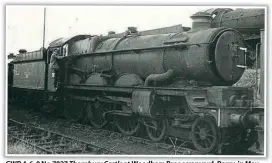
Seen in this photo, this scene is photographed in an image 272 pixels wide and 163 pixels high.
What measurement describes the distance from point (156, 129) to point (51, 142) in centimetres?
279

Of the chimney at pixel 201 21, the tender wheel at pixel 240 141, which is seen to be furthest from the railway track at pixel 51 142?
the chimney at pixel 201 21

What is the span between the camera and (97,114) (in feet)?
36.6

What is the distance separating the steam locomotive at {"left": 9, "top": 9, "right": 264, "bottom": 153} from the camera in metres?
7.47

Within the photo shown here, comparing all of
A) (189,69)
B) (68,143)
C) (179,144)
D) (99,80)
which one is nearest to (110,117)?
(99,80)

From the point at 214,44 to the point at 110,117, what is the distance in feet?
14.1

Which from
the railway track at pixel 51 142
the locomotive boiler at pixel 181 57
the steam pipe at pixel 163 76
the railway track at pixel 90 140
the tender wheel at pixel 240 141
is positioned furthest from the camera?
the steam pipe at pixel 163 76

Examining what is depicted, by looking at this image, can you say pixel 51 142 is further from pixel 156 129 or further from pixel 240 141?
pixel 240 141

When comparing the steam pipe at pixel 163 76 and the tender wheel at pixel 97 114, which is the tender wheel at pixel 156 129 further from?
the tender wheel at pixel 97 114

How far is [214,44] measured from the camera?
7.79 meters

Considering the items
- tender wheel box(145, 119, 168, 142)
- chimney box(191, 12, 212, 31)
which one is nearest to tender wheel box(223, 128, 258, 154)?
tender wheel box(145, 119, 168, 142)

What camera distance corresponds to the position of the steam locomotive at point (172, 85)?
747 centimetres

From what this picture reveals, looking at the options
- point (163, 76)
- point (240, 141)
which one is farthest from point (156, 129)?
point (240, 141)

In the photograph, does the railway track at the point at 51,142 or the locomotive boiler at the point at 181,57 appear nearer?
the locomotive boiler at the point at 181,57

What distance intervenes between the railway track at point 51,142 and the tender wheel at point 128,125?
1505 mm
